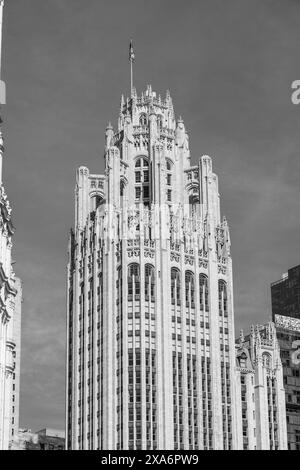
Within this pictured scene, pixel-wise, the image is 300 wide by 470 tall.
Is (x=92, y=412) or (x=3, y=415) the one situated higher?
(x=92, y=412)

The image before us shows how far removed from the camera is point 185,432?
193875 millimetres

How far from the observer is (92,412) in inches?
7726

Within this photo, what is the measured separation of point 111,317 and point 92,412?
17480 millimetres

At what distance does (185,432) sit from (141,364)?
1431 cm

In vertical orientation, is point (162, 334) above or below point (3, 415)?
above

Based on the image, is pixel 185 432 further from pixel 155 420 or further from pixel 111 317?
pixel 111 317
